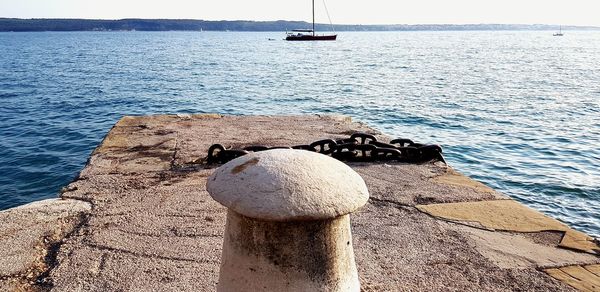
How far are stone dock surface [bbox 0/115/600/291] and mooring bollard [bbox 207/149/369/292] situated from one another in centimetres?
108

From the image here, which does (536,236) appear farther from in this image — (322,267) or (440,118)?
(440,118)

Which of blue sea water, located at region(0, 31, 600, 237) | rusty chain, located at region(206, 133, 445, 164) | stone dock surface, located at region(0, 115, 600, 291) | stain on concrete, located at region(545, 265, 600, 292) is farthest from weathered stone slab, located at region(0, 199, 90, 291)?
blue sea water, located at region(0, 31, 600, 237)

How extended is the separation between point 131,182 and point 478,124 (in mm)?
13754

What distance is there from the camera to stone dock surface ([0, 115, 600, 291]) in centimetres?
342

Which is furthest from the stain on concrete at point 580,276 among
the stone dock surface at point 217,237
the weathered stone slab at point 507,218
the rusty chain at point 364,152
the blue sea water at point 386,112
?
the blue sea water at point 386,112

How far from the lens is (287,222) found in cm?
216

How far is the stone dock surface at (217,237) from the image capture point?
11.2 ft

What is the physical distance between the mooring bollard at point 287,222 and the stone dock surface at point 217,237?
1078mm

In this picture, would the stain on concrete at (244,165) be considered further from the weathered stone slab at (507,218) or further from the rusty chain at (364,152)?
the rusty chain at (364,152)

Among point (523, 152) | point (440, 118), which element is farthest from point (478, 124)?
point (523, 152)

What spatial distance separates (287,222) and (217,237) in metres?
1.97

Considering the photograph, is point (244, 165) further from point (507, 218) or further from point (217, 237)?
point (507, 218)

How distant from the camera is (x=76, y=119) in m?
17.7

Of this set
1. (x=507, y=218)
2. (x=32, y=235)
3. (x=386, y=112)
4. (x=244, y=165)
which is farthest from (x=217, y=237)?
(x=386, y=112)
